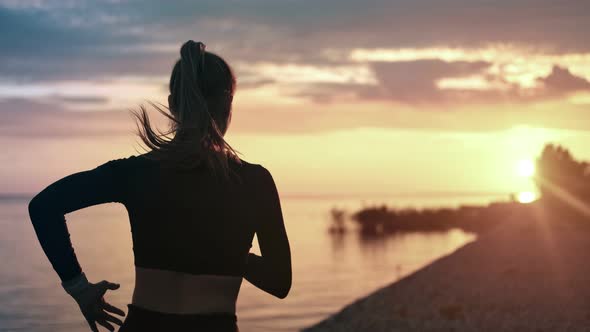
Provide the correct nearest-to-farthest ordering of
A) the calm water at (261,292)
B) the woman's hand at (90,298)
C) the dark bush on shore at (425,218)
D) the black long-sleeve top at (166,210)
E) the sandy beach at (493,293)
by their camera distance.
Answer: the black long-sleeve top at (166,210)
the woman's hand at (90,298)
the sandy beach at (493,293)
the calm water at (261,292)
the dark bush on shore at (425,218)

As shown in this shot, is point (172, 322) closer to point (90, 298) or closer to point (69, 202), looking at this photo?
point (90, 298)

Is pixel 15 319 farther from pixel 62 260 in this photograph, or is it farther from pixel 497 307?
pixel 62 260

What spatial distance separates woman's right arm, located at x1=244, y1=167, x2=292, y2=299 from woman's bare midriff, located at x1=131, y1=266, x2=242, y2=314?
0.92ft

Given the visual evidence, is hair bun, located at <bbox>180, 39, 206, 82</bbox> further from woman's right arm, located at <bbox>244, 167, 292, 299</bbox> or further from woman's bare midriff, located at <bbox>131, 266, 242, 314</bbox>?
woman's bare midriff, located at <bbox>131, 266, 242, 314</bbox>

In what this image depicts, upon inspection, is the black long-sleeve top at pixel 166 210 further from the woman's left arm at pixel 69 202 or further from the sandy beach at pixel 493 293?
the sandy beach at pixel 493 293

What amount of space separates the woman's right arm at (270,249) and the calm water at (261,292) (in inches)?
627

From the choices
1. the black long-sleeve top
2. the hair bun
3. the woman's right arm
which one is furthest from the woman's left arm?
the woman's right arm

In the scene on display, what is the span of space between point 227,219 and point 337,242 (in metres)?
58.4

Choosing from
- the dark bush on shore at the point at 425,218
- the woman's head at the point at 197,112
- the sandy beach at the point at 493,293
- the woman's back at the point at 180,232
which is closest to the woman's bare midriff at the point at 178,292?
the woman's back at the point at 180,232

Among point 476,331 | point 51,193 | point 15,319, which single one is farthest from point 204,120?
point 15,319

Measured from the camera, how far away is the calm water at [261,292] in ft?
69.6

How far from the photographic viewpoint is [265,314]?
2133cm

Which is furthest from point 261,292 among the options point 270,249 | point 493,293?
point 270,249

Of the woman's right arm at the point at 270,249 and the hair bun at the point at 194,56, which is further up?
the hair bun at the point at 194,56
